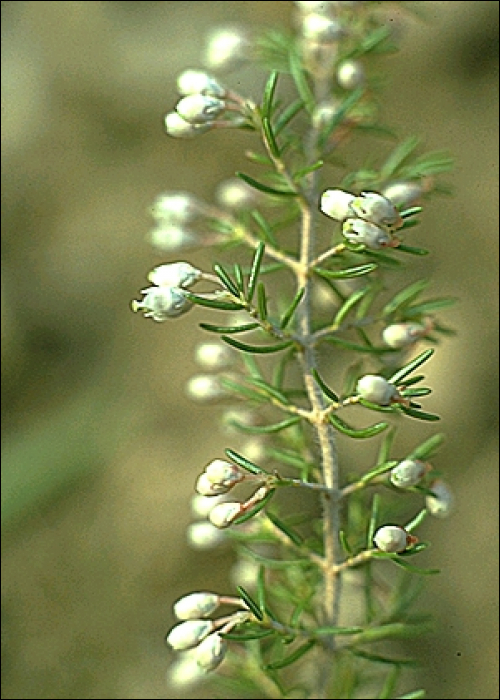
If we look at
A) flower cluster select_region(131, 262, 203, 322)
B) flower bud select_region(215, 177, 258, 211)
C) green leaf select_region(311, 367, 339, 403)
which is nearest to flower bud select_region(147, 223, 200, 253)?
flower bud select_region(215, 177, 258, 211)

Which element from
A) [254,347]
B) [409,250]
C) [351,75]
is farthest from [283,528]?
[351,75]

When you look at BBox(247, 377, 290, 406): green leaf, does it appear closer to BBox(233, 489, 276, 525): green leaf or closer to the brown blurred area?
BBox(233, 489, 276, 525): green leaf

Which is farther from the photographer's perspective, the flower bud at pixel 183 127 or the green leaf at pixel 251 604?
the flower bud at pixel 183 127

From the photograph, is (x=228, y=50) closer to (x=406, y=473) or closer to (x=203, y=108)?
(x=203, y=108)

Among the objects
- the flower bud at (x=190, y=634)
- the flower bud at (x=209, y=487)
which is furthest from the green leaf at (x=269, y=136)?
the flower bud at (x=190, y=634)

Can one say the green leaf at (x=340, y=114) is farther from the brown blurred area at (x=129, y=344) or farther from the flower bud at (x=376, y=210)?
the brown blurred area at (x=129, y=344)

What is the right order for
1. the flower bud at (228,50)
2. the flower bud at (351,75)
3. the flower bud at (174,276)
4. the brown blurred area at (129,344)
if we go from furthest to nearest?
the brown blurred area at (129,344)
the flower bud at (228,50)
the flower bud at (351,75)
the flower bud at (174,276)
